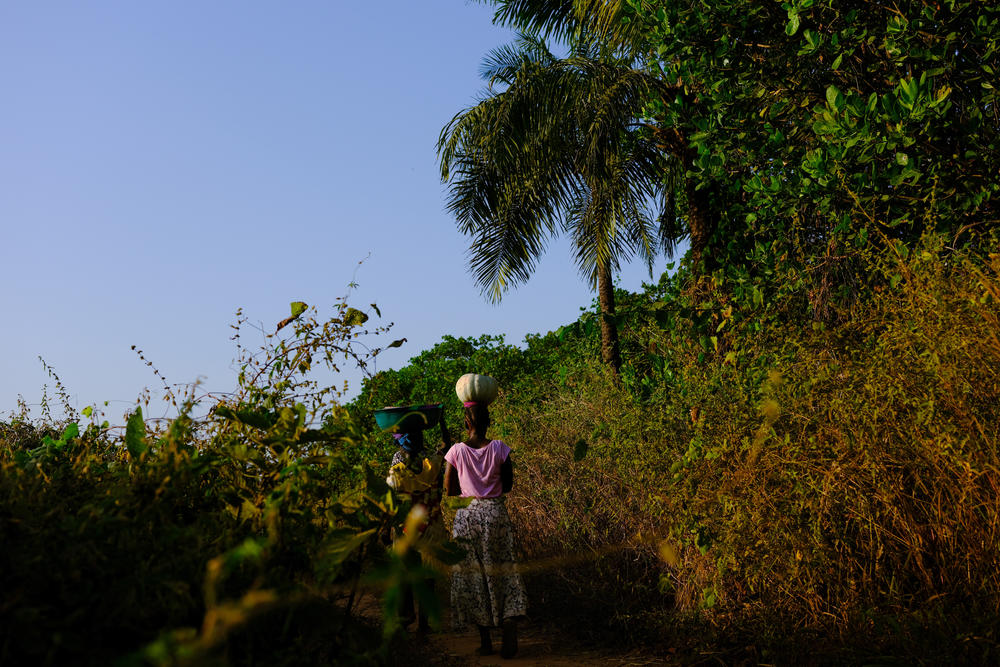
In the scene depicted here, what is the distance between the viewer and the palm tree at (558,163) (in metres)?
11.4

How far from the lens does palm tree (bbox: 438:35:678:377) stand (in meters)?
11.4

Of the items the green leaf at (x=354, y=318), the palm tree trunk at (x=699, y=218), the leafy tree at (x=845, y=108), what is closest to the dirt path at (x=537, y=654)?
the green leaf at (x=354, y=318)

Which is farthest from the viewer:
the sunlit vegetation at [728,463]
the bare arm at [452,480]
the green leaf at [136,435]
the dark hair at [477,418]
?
the dark hair at [477,418]

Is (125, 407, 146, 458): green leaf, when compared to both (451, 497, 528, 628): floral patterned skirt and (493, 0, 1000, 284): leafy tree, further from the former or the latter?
(493, 0, 1000, 284): leafy tree

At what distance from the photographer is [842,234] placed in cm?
575

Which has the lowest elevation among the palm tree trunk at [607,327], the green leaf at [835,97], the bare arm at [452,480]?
the bare arm at [452,480]

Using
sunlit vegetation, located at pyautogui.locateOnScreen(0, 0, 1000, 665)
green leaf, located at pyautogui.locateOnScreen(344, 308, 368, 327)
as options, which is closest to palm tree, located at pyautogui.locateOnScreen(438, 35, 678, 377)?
sunlit vegetation, located at pyautogui.locateOnScreen(0, 0, 1000, 665)

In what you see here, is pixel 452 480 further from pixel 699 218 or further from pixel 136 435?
pixel 699 218

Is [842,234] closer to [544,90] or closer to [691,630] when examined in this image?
[691,630]

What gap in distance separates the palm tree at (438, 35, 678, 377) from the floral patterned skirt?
19.2 ft

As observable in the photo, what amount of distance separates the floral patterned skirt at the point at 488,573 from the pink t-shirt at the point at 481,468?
96 mm

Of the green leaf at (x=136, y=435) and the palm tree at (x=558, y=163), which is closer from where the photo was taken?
the green leaf at (x=136, y=435)

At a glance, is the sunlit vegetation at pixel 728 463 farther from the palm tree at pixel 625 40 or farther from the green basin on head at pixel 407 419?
the palm tree at pixel 625 40

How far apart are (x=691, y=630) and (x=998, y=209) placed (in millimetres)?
3723
